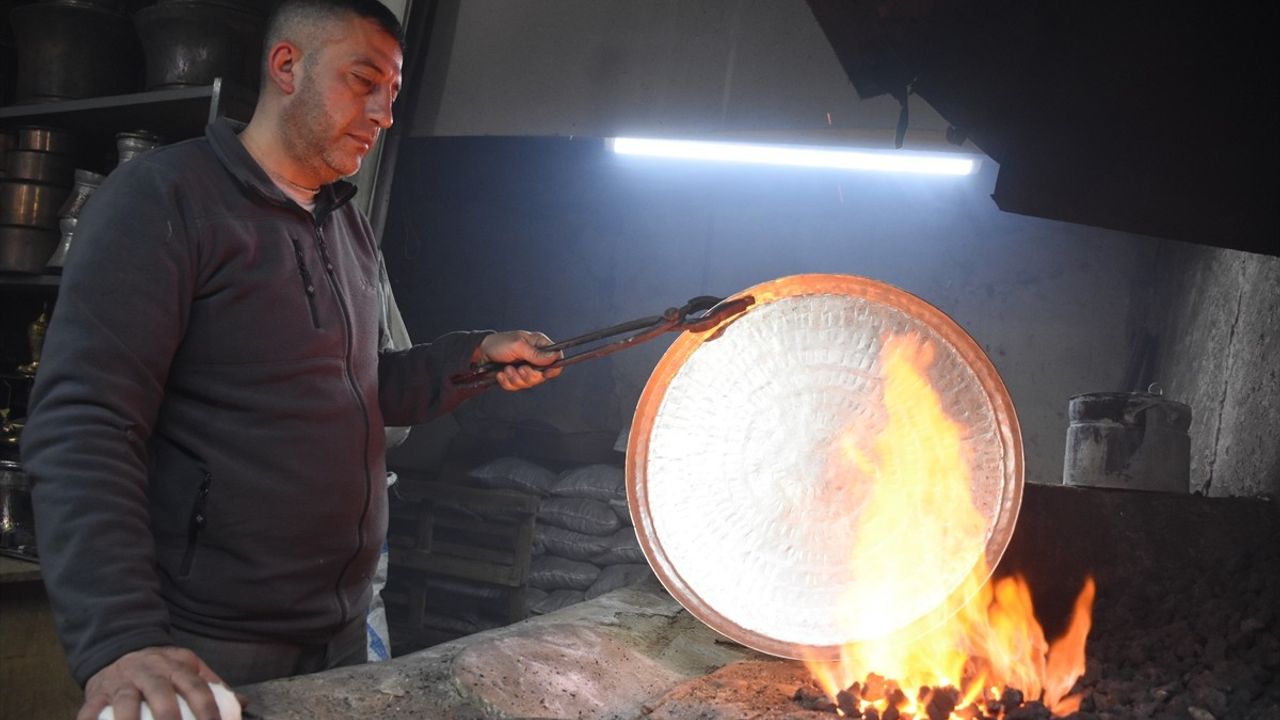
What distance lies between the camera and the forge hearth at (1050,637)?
145 cm

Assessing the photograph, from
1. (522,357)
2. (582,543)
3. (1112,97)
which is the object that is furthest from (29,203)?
(1112,97)

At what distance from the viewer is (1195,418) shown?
2.85m

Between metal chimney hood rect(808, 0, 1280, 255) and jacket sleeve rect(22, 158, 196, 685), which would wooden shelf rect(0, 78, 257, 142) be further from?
metal chimney hood rect(808, 0, 1280, 255)

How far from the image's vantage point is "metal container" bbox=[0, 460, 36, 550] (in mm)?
2859

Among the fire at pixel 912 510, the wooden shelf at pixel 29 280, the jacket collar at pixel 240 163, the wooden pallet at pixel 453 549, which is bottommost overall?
the wooden pallet at pixel 453 549

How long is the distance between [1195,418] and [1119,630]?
1339 mm

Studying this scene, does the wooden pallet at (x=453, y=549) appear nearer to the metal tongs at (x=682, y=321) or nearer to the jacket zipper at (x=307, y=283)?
the jacket zipper at (x=307, y=283)

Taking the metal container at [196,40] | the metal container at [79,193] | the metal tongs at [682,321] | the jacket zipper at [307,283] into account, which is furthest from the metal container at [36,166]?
the metal tongs at [682,321]

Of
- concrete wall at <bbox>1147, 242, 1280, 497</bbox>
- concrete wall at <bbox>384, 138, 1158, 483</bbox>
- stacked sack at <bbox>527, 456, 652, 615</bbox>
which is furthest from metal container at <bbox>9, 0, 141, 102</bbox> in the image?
concrete wall at <bbox>1147, 242, 1280, 497</bbox>

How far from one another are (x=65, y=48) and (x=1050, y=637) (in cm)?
364

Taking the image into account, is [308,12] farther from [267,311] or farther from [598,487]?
[598,487]

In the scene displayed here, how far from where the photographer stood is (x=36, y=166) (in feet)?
10.7

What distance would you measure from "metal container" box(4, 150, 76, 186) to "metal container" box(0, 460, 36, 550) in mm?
1036

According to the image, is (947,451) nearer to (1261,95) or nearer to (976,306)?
(1261,95)
